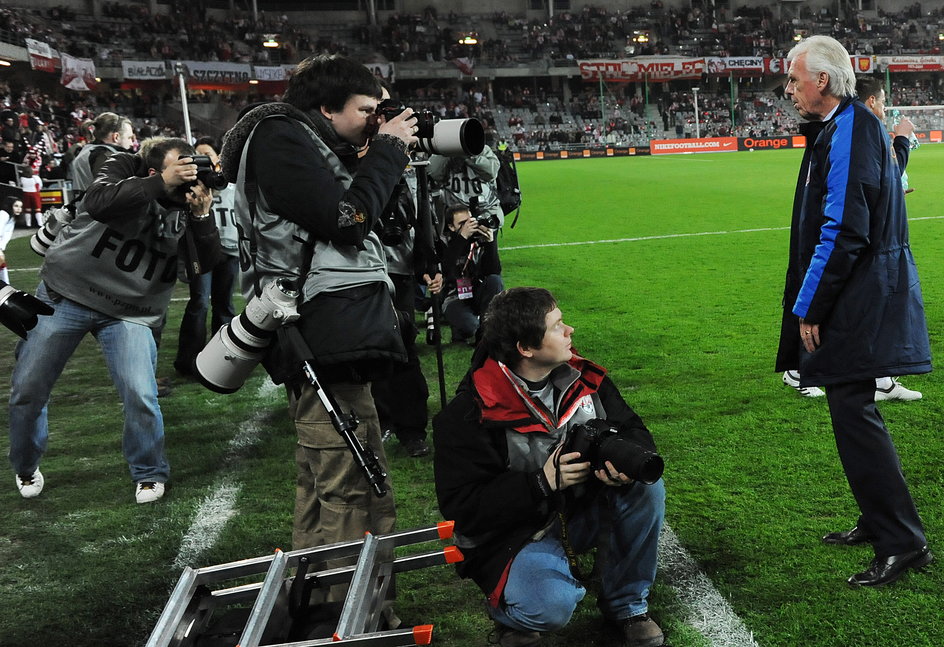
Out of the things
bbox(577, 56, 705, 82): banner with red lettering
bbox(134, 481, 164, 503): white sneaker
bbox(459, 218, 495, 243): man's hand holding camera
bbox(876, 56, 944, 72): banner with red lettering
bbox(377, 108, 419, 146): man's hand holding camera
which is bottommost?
bbox(134, 481, 164, 503): white sneaker

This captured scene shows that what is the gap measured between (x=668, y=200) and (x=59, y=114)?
1116 inches

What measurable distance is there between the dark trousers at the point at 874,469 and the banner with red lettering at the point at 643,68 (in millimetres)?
54432

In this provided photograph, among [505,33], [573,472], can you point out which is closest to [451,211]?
[573,472]

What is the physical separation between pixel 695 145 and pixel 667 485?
3959 centimetres

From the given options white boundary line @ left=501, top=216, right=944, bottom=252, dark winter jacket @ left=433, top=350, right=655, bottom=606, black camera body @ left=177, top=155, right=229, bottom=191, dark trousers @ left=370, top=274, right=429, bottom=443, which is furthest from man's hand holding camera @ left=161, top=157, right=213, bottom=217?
white boundary line @ left=501, top=216, right=944, bottom=252

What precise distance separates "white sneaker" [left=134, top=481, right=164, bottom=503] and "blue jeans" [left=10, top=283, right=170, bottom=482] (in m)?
0.03

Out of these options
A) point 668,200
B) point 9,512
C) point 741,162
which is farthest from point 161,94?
point 9,512

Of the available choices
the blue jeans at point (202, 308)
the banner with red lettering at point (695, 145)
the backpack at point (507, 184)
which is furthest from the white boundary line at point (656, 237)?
the banner with red lettering at point (695, 145)

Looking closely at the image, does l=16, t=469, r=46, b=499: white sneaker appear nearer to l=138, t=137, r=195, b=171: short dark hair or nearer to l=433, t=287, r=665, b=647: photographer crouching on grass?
l=138, t=137, r=195, b=171: short dark hair

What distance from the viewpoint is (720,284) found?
9.55 metres

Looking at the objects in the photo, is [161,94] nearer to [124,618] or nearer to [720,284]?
[720,284]

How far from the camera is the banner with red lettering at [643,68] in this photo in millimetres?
55188

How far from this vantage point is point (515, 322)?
2840mm

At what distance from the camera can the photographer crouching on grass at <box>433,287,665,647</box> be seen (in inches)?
107
